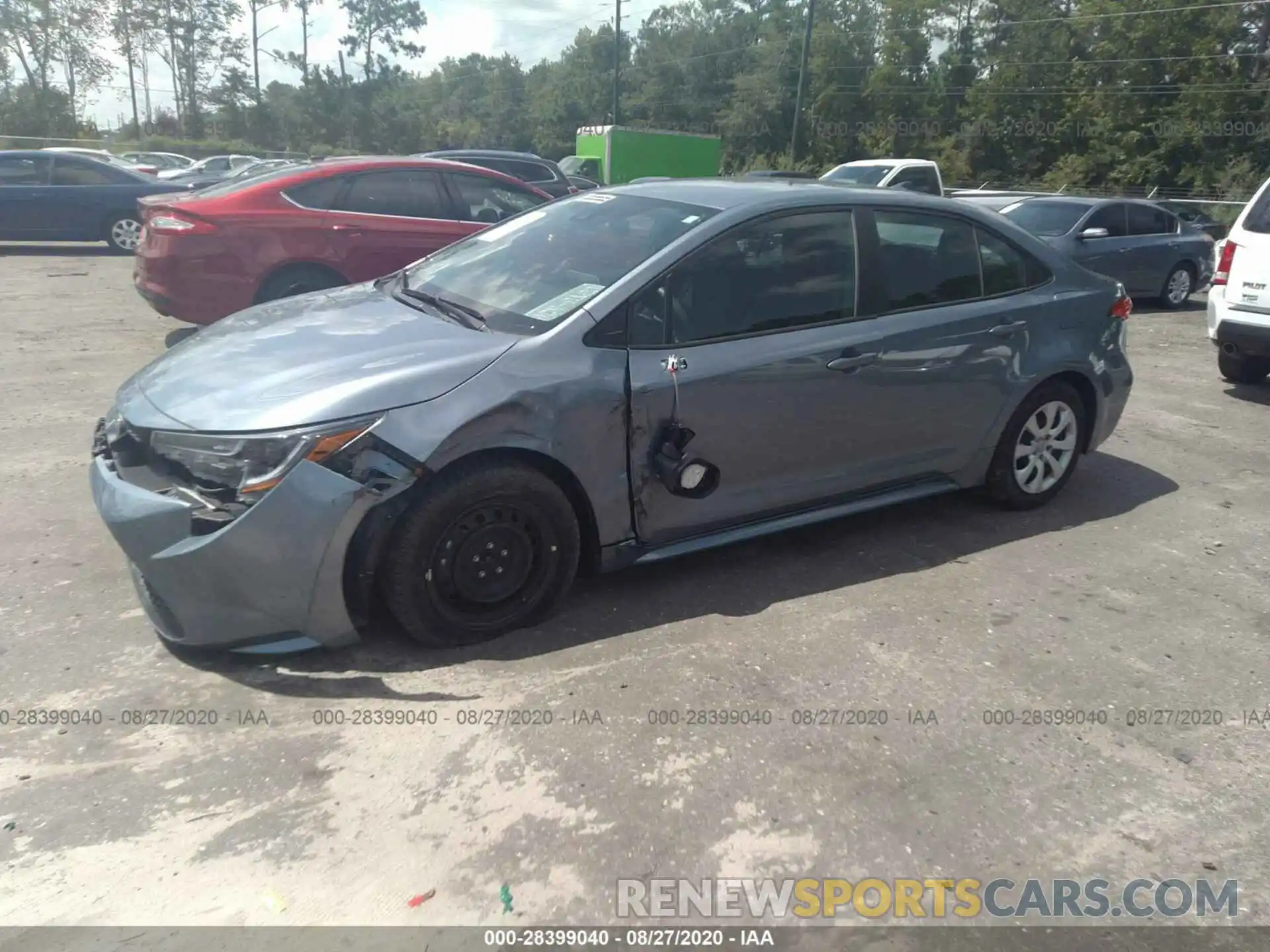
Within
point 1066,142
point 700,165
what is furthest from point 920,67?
point 700,165

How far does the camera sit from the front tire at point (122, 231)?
14.6m

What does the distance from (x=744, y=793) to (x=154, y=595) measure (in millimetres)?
2071

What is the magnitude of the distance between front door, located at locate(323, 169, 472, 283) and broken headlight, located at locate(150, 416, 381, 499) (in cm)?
508

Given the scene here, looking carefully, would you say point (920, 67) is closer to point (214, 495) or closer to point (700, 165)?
point (700, 165)

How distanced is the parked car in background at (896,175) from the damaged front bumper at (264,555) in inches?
570

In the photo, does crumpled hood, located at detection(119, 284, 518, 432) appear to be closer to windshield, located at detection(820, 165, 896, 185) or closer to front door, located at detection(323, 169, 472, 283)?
front door, located at detection(323, 169, 472, 283)

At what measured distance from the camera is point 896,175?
16516 mm

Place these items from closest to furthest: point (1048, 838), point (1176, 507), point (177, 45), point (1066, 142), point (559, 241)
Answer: point (1048, 838) < point (559, 241) < point (1176, 507) < point (1066, 142) < point (177, 45)

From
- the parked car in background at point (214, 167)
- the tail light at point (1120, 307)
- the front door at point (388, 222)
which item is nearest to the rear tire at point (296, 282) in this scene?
the front door at point (388, 222)

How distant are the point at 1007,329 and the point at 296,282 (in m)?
5.57

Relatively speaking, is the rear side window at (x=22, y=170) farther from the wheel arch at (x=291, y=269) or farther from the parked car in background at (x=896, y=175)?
the parked car in background at (x=896, y=175)

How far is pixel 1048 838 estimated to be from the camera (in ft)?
9.27

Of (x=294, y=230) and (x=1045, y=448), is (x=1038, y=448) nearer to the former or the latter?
(x=1045, y=448)

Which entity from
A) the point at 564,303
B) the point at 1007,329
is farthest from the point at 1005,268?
the point at 564,303
